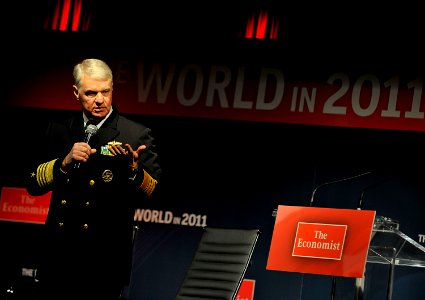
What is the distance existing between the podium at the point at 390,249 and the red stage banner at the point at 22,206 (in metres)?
3.27

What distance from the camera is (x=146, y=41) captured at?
666 centimetres

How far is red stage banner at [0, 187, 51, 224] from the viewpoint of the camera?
6.90m

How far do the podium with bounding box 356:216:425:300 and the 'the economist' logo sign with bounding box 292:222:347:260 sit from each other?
323 millimetres

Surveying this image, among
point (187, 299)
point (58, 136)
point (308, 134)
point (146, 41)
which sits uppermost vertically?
point (146, 41)

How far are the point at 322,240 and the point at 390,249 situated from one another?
499 mm

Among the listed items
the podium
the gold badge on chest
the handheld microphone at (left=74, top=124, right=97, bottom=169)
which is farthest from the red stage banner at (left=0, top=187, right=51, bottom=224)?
the gold badge on chest

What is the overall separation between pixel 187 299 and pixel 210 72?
7.68 feet

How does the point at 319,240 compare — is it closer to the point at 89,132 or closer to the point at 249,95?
the point at 89,132

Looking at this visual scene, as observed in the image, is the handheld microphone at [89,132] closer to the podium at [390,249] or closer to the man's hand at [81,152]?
the man's hand at [81,152]

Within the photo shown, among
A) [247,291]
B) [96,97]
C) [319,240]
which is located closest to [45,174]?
[96,97]

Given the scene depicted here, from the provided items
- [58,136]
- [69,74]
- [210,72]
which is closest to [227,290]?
[58,136]

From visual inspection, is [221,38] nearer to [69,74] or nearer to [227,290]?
[69,74]

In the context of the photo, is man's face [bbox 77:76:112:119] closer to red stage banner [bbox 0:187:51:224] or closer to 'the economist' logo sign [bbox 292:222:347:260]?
'the economist' logo sign [bbox 292:222:347:260]

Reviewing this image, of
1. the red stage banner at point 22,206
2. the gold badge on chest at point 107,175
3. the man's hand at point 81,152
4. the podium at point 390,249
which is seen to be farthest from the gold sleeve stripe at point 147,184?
the red stage banner at point 22,206
